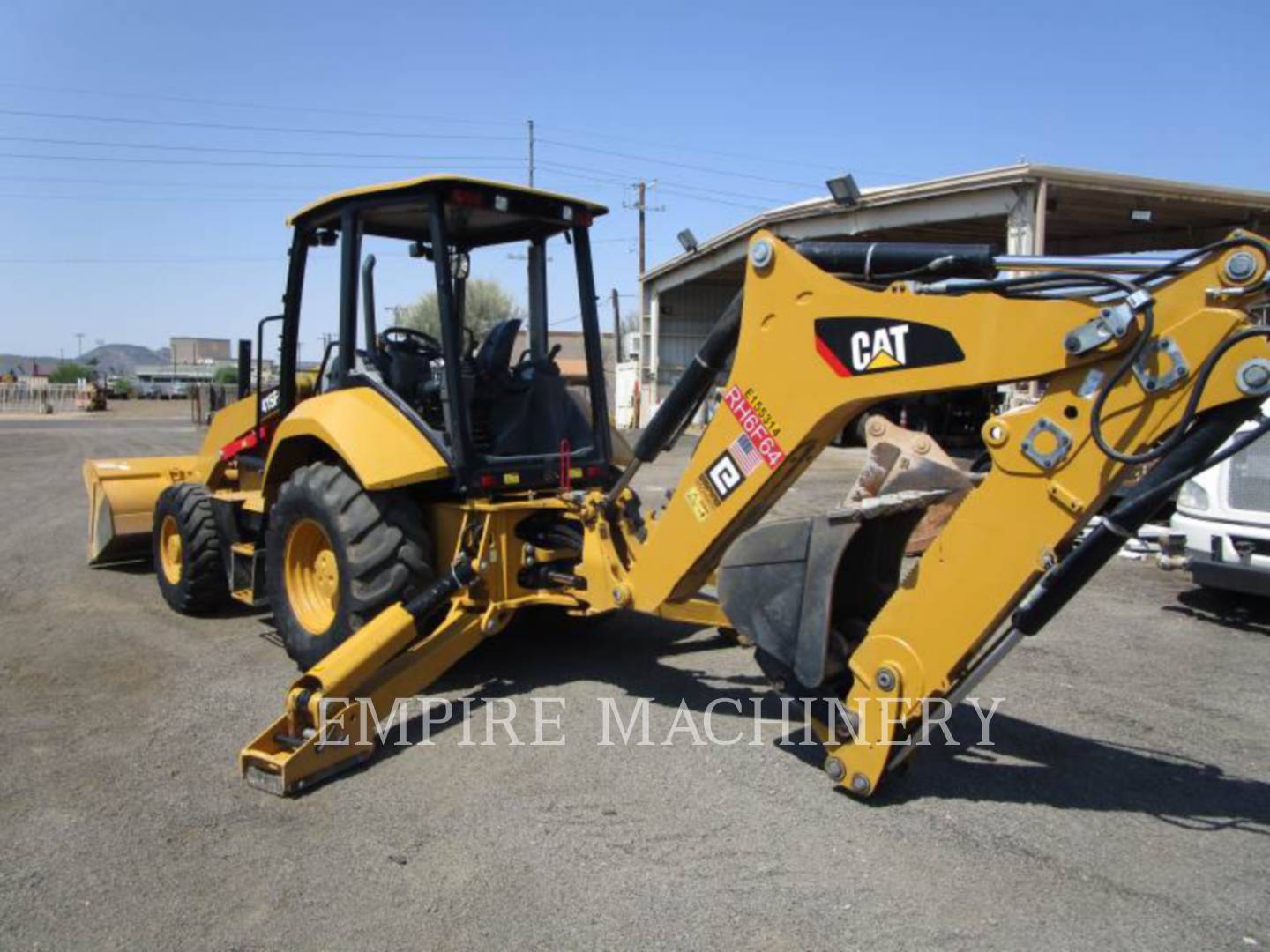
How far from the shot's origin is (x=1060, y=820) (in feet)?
12.3

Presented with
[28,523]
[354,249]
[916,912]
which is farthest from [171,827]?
[28,523]

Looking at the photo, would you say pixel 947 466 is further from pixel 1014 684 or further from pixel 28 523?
pixel 28 523

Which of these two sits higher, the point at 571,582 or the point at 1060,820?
the point at 571,582

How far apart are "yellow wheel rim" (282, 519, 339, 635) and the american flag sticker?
8.24ft

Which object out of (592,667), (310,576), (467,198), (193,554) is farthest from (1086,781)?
(193,554)

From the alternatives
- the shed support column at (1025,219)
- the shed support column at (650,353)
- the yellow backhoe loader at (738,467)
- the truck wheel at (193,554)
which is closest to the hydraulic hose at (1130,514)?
the yellow backhoe loader at (738,467)

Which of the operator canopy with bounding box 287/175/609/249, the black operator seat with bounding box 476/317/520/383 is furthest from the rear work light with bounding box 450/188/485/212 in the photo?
the black operator seat with bounding box 476/317/520/383

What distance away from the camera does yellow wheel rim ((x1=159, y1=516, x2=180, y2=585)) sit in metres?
7.18

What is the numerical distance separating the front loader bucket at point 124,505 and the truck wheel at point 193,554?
3.03 ft

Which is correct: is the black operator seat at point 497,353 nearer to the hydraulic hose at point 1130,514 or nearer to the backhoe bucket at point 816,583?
the backhoe bucket at point 816,583

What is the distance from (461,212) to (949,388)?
3007mm

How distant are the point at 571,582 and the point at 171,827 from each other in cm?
211

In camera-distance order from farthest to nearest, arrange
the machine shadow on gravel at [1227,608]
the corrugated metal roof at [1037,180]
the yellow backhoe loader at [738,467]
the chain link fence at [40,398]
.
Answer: the chain link fence at [40,398]
the corrugated metal roof at [1037,180]
the machine shadow on gravel at [1227,608]
the yellow backhoe loader at [738,467]

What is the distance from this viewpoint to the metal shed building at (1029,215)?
13.7m
